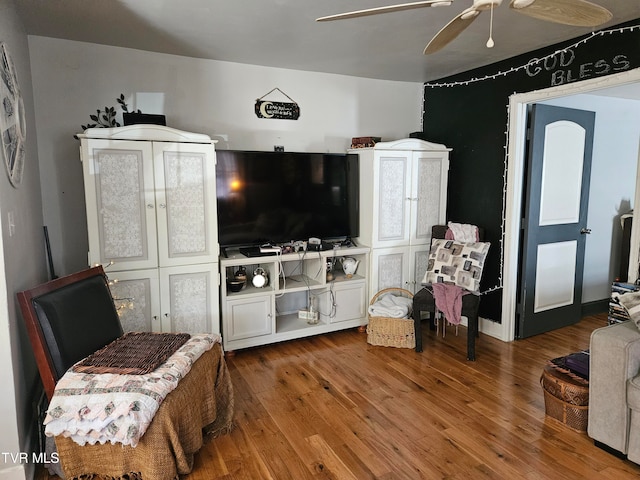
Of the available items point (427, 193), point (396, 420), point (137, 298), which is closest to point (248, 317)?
point (137, 298)

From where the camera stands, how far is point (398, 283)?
3.97m

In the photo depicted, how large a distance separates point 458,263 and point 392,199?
0.81m

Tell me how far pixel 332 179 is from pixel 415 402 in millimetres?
2017

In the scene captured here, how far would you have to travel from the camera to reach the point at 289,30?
2.83 meters

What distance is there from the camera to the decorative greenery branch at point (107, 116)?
9.96 ft

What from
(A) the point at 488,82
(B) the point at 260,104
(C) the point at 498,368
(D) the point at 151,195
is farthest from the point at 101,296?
(A) the point at 488,82

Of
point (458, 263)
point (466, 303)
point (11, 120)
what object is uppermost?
point (11, 120)

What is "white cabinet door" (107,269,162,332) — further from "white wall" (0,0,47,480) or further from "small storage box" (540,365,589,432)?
"small storage box" (540,365,589,432)

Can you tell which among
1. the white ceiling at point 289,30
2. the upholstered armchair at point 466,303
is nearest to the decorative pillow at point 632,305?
the upholstered armchair at point 466,303

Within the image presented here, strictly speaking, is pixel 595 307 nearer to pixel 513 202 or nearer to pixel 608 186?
pixel 608 186

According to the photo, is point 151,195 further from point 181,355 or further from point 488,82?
point 488,82

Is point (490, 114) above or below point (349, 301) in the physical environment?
above

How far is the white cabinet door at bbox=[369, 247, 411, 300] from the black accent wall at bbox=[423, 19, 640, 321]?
703 mm

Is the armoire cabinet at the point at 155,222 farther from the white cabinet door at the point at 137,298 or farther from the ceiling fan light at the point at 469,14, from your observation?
the ceiling fan light at the point at 469,14
